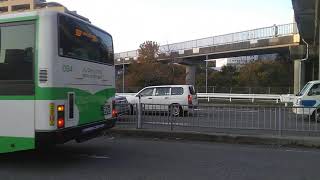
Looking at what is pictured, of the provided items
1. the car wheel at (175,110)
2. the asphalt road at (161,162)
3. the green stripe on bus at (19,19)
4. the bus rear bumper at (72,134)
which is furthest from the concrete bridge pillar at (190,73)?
the green stripe on bus at (19,19)

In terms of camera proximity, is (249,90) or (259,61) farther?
(259,61)

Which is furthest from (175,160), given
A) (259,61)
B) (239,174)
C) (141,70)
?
(259,61)

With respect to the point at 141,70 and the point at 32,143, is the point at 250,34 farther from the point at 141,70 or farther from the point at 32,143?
the point at 32,143

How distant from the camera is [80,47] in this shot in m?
9.45

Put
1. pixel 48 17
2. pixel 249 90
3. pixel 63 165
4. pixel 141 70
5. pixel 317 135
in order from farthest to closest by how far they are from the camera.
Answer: pixel 141 70 → pixel 249 90 → pixel 317 135 → pixel 63 165 → pixel 48 17

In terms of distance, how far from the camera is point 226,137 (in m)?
13.1

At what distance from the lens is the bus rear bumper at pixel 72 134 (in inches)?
334

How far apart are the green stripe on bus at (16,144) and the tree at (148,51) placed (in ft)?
195

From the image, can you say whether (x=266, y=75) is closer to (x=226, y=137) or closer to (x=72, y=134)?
(x=226, y=137)

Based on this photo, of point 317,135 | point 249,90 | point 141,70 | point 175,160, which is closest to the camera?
point 175,160

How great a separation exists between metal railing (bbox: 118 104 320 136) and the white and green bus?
490 cm

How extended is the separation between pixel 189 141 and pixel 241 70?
2595 inches

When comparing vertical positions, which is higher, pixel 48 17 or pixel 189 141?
pixel 48 17

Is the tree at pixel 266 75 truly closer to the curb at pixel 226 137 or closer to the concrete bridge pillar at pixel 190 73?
the concrete bridge pillar at pixel 190 73
